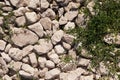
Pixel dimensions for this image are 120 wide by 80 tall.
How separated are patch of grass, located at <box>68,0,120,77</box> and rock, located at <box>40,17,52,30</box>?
0.67 m

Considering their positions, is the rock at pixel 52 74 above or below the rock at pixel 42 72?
below

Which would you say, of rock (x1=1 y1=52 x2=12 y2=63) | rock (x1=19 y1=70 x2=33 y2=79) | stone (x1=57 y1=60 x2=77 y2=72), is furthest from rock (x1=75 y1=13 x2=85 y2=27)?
rock (x1=1 y1=52 x2=12 y2=63)

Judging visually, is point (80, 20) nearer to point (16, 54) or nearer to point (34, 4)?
point (34, 4)

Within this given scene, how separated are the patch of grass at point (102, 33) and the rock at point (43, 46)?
591 millimetres

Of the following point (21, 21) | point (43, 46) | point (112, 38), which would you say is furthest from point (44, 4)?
point (112, 38)

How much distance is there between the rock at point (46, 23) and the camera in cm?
745

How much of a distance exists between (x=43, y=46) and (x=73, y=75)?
2.95 feet

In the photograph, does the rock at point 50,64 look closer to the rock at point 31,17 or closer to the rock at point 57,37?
the rock at point 57,37

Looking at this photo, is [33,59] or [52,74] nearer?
[52,74]

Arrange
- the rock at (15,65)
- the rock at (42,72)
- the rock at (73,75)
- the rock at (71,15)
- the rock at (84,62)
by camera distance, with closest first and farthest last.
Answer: the rock at (73,75) < the rock at (84,62) < the rock at (42,72) < the rock at (15,65) < the rock at (71,15)

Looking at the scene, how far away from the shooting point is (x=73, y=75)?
7.00m

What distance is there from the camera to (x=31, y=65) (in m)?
7.29

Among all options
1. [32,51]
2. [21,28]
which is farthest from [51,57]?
[21,28]

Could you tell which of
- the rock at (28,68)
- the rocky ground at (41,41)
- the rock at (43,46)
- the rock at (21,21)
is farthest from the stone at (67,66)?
the rock at (21,21)
